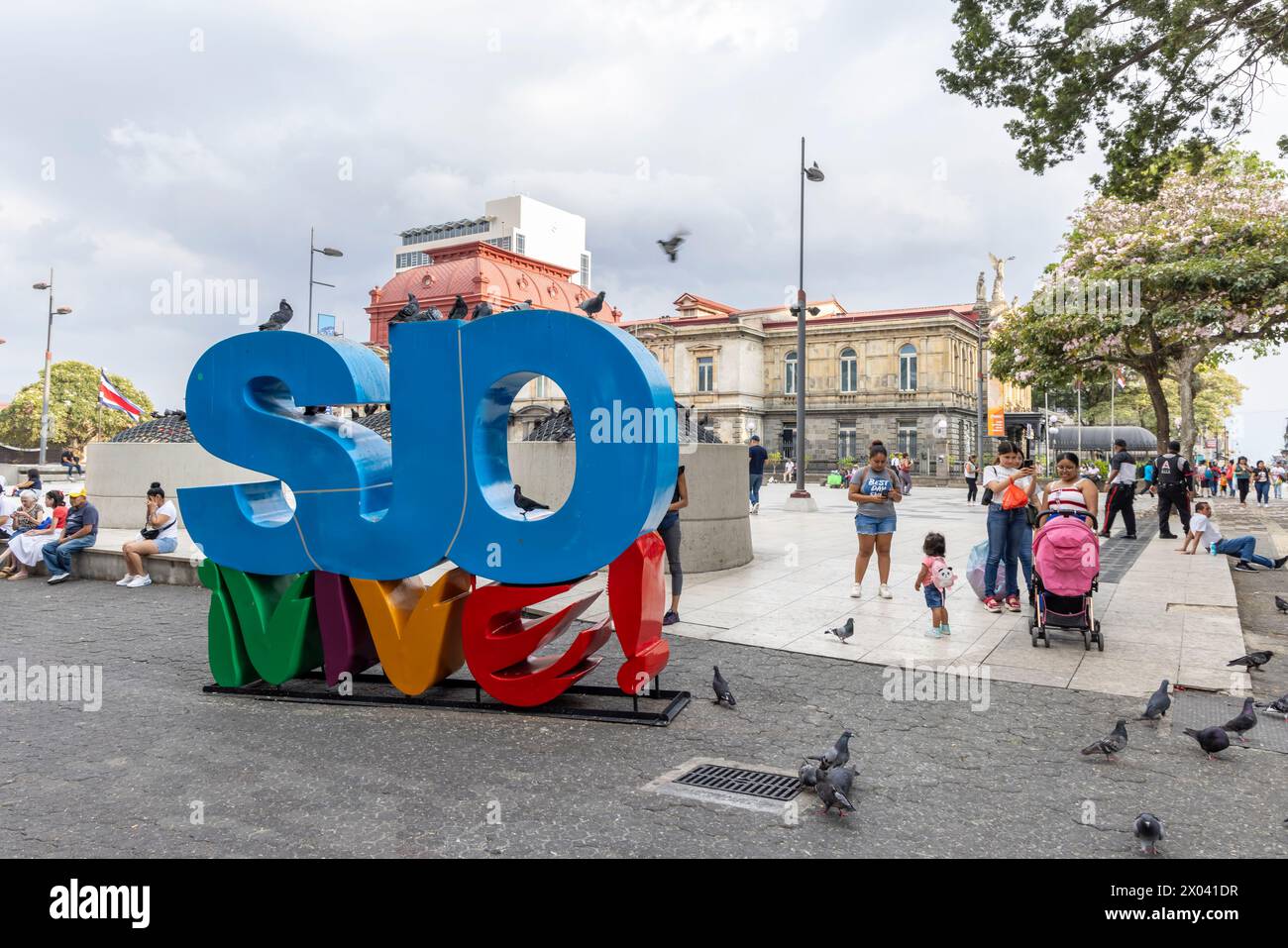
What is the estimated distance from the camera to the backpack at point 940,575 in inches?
299

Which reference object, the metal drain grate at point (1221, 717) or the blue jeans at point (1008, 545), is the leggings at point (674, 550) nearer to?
the blue jeans at point (1008, 545)

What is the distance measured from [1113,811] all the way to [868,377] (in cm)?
5095

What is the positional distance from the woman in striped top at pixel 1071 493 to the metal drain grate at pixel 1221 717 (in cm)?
182

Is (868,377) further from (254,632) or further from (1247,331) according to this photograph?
(254,632)

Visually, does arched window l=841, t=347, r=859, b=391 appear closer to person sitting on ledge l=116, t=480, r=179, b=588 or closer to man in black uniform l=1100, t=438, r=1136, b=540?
man in black uniform l=1100, t=438, r=1136, b=540

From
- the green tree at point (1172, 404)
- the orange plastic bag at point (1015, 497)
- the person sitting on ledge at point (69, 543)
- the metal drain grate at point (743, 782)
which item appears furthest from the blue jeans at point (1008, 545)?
the green tree at point (1172, 404)

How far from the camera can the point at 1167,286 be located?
1942 centimetres

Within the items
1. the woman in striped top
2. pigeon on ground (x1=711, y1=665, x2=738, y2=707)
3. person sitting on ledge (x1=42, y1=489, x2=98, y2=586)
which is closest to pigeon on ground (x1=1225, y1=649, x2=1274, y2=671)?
the woman in striped top

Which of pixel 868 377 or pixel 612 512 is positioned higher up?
pixel 868 377

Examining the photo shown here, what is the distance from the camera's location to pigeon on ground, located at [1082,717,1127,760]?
182 inches

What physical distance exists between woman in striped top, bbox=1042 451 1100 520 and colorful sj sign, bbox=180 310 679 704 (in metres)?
4.05

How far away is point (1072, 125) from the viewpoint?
997cm

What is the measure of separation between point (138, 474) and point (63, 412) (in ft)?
183
